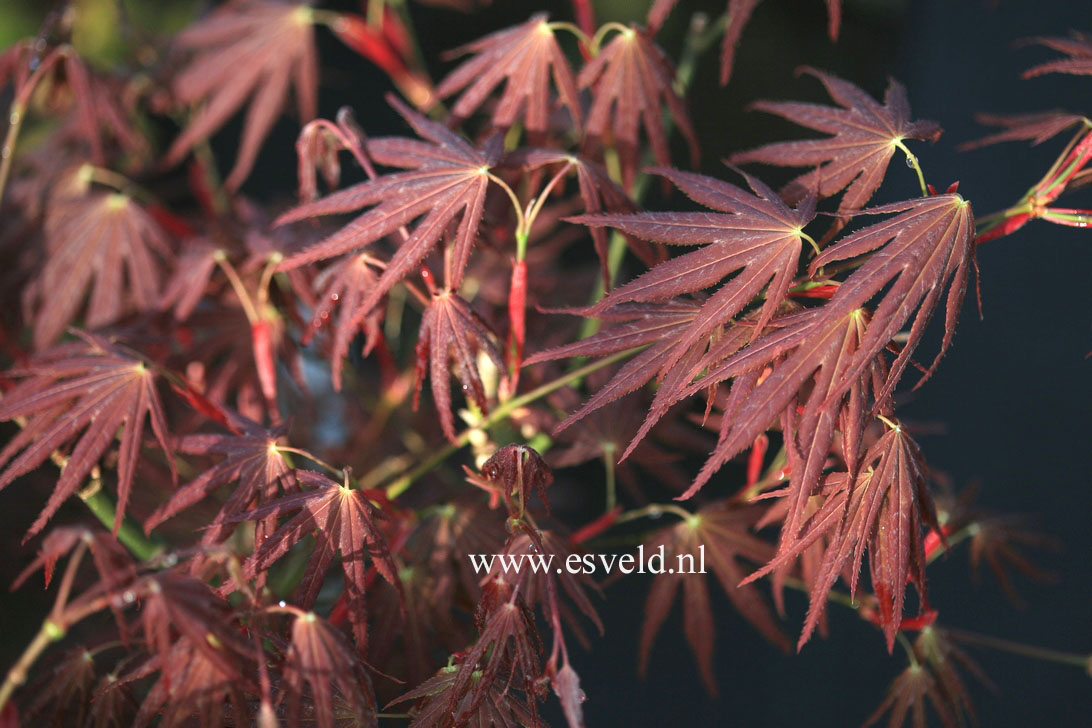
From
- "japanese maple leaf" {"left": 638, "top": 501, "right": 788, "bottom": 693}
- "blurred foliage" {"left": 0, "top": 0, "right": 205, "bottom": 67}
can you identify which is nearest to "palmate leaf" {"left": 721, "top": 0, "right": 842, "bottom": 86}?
"japanese maple leaf" {"left": 638, "top": 501, "right": 788, "bottom": 693}

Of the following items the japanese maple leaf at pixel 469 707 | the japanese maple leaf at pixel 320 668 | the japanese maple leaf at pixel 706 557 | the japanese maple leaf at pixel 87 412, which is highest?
the japanese maple leaf at pixel 87 412

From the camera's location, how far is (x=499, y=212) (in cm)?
109

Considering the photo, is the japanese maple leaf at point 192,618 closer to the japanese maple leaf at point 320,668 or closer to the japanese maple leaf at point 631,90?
the japanese maple leaf at point 320,668

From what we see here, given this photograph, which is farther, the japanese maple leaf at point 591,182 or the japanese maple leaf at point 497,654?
the japanese maple leaf at point 591,182

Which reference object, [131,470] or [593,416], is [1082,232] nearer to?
[593,416]

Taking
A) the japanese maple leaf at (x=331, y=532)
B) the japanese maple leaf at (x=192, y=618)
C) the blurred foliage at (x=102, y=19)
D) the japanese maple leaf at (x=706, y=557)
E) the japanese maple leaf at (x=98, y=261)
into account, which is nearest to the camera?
the japanese maple leaf at (x=192, y=618)

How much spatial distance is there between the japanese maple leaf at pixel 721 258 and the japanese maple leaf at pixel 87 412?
0.45 metres

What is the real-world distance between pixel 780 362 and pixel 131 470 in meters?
0.58

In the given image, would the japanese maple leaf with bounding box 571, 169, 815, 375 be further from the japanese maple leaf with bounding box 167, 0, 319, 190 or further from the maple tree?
the japanese maple leaf with bounding box 167, 0, 319, 190

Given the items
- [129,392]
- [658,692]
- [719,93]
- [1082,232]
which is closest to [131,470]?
[129,392]

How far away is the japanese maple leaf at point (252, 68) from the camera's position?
1.17 meters

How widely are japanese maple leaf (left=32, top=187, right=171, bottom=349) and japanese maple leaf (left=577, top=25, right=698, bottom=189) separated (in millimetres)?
607

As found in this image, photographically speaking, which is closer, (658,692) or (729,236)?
(729,236)

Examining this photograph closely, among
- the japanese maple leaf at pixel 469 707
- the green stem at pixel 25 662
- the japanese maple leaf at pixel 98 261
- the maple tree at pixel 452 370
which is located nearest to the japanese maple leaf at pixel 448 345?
the maple tree at pixel 452 370
